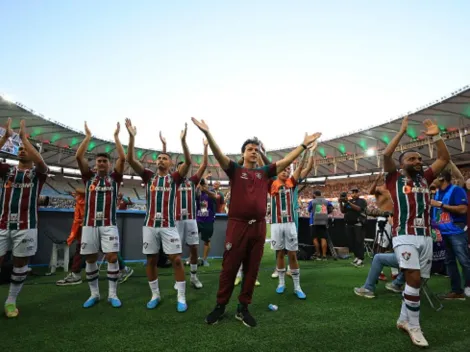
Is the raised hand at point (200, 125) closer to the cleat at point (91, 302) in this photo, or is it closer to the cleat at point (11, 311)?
the cleat at point (91, 302)

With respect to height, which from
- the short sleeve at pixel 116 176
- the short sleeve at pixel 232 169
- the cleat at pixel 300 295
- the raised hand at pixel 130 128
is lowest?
the cleat at pixel 300 295

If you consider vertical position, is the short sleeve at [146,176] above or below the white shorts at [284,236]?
above

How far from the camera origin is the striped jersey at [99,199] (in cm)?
401

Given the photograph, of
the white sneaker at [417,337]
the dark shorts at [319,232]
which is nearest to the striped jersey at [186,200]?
the white sneaker at [417,337]

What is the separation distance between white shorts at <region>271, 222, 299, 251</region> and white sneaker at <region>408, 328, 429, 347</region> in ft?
6.71

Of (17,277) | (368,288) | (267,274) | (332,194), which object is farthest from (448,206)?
(332,194)

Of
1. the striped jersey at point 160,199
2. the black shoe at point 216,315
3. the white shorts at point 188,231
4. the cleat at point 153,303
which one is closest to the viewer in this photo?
the black shoe at point 216,315

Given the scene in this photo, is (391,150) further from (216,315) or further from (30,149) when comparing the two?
(30,149)

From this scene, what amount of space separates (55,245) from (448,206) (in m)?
8.15

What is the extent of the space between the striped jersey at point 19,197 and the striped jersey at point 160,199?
1.57m

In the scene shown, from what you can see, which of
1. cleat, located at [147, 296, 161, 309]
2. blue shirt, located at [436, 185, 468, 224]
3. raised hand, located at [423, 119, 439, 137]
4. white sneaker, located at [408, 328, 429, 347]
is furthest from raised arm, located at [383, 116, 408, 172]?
Answer: cleat, located at [147, 296, 161, 309]

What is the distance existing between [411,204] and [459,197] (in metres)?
2.24

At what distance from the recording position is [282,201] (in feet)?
16.4

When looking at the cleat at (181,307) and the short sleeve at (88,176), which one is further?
the short sleeve at (88,176)
